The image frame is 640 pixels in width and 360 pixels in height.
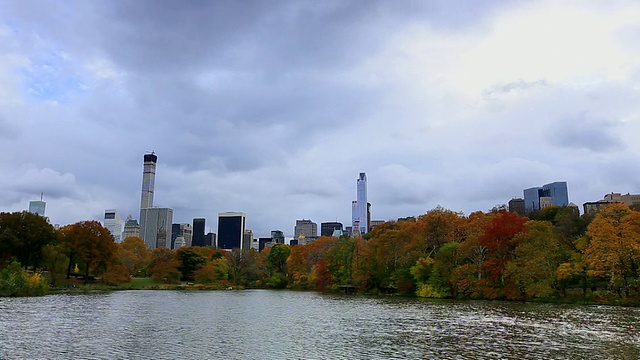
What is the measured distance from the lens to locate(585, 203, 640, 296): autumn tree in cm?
5088

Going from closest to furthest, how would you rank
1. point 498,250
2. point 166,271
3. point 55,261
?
point 498,250 < point 55,261 < point 166,271

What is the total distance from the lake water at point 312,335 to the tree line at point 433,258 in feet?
47.6

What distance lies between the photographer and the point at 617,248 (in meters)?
51.1

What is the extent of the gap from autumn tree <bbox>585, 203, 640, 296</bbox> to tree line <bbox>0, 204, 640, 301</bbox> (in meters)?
0.11

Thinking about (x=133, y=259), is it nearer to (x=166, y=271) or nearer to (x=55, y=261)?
(x=166, y=271)

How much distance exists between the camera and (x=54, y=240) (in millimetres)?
87188

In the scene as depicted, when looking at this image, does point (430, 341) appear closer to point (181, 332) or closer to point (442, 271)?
point (181, 332)

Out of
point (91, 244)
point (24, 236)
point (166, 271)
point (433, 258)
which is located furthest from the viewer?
point (166, 271)

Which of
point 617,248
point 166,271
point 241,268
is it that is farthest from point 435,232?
point 166,271

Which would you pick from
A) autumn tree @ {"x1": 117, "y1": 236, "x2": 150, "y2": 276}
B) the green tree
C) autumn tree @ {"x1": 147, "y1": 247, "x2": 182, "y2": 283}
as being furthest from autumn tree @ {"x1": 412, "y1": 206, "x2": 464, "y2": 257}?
autumn tree @ {"x1": 117, "y1": 236, "x2": 150, "y2": 276}

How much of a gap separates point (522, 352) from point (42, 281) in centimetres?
6404

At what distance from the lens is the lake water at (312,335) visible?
21703 millimetres

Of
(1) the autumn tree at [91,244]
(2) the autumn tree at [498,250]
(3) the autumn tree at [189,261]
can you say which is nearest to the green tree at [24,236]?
(1) the autumn tree at [91,244]

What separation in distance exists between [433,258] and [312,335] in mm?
48487
